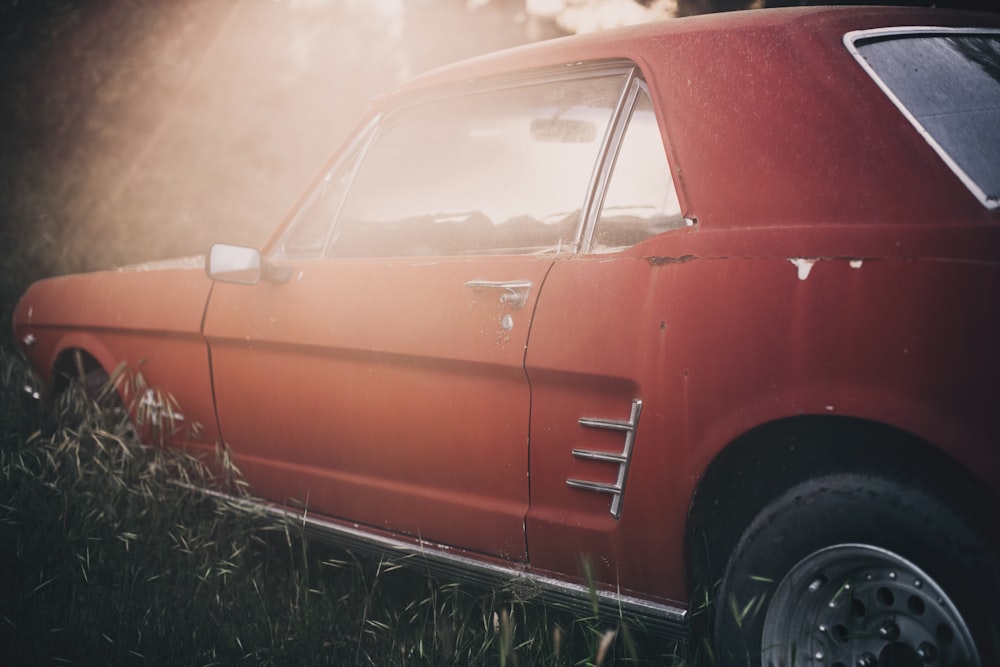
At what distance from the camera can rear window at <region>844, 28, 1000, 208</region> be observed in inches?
62.4

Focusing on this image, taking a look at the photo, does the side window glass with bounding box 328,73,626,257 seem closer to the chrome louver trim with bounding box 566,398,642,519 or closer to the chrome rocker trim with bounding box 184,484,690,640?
the chrome louver trim with bounding box 566,398,642,519

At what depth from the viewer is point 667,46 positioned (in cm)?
207

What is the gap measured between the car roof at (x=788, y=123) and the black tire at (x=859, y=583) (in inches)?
20.9

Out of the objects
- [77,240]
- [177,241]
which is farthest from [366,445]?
[177,241]

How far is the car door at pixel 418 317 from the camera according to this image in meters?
2.17

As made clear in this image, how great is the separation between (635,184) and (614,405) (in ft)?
2.11

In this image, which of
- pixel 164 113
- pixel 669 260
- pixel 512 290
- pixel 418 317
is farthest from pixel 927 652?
pixel 164 113

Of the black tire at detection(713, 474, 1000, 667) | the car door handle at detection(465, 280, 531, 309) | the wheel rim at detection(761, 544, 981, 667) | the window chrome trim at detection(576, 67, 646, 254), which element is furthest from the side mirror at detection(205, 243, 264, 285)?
the wheel rim at detection(761, 544, 981, 667)

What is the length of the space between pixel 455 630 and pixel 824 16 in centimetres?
182

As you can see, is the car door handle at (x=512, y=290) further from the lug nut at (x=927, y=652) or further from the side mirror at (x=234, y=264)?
the lug nut at (x=927, y=652)

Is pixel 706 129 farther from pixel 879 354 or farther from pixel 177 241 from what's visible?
pixel 177 241

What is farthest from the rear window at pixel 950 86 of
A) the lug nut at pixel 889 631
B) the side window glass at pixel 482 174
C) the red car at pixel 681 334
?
the lug nut at pixel 889 631

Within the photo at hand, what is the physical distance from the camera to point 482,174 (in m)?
2.61

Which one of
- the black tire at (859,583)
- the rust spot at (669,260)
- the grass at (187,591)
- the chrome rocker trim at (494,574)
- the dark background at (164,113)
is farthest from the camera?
the dark background at (164,113)
